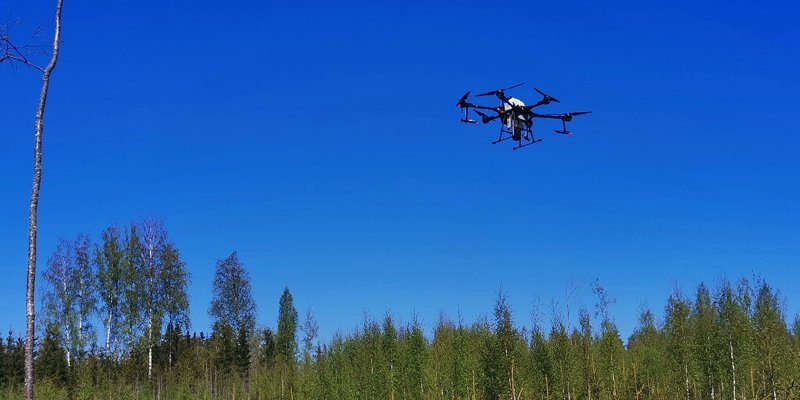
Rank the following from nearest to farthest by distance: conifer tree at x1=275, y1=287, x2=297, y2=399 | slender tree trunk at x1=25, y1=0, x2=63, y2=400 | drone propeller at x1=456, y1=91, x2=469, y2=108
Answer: slender tree trunk at x1=25, y1=0, x2=63, y2=400
drone propeller at x1=456, y1=91, x2=469, y2=108
conifer tree at x1=275, y1=287, x2=297, y2=399

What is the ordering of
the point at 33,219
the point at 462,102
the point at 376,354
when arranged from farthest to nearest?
the point at 376,354, the point at 462,102, the point at 33,219

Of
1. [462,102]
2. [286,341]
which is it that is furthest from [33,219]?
[286,341]

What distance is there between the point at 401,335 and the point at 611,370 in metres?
15.9

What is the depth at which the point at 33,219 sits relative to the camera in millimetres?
14406

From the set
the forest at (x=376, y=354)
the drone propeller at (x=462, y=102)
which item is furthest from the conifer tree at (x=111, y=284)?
the drone propeller at (x=462, y=102)

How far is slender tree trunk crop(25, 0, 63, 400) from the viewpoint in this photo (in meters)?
13.8

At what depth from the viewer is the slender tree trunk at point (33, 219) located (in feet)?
45.3

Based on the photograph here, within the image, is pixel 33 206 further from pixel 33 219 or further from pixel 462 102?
pixel 462 102

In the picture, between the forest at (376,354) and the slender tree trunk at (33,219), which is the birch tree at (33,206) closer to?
the slender tree trunk at (33,219)

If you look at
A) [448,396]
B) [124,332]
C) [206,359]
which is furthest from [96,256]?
[448,396]

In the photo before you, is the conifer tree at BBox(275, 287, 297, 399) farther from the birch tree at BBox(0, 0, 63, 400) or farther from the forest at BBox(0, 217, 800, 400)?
the birch tree at BBox(0, 0, 63, 400)

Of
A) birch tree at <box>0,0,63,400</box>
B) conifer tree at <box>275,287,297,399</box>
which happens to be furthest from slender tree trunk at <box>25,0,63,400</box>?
conifer tree at <box>275,287,297,399</box>

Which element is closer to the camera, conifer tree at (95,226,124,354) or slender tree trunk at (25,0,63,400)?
slender tree trunk at (25,0,63,400)

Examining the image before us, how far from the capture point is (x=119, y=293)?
53531 mm
